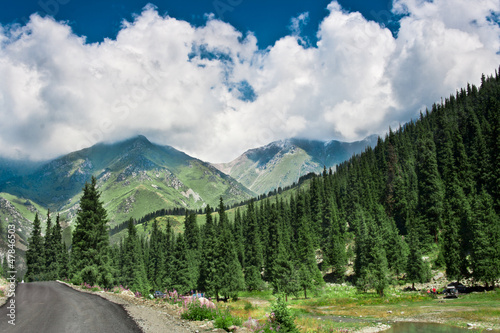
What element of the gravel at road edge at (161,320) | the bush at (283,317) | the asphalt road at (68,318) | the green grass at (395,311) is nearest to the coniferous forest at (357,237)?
the green grass at (395,311)

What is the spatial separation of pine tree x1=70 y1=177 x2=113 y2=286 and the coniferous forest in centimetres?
17

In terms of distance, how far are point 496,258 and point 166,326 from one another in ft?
225

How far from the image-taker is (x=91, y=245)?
4766cm

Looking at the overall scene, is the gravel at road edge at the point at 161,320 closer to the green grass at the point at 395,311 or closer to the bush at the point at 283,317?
the bush at the point at 283,317

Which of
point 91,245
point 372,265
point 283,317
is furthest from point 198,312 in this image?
point 372,265

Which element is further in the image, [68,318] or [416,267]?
[416,267]

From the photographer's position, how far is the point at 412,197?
380ft

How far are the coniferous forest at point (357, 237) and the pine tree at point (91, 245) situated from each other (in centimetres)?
17

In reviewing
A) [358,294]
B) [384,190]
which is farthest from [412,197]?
[358,294]

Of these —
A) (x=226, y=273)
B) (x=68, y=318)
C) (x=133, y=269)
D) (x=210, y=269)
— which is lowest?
(x=226, y=273)

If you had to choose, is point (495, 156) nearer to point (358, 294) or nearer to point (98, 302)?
point (358, 294)

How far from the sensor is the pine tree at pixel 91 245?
4550 centimetres

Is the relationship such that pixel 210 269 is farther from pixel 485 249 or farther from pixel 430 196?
pixel 430 196

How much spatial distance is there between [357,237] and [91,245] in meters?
75.6
